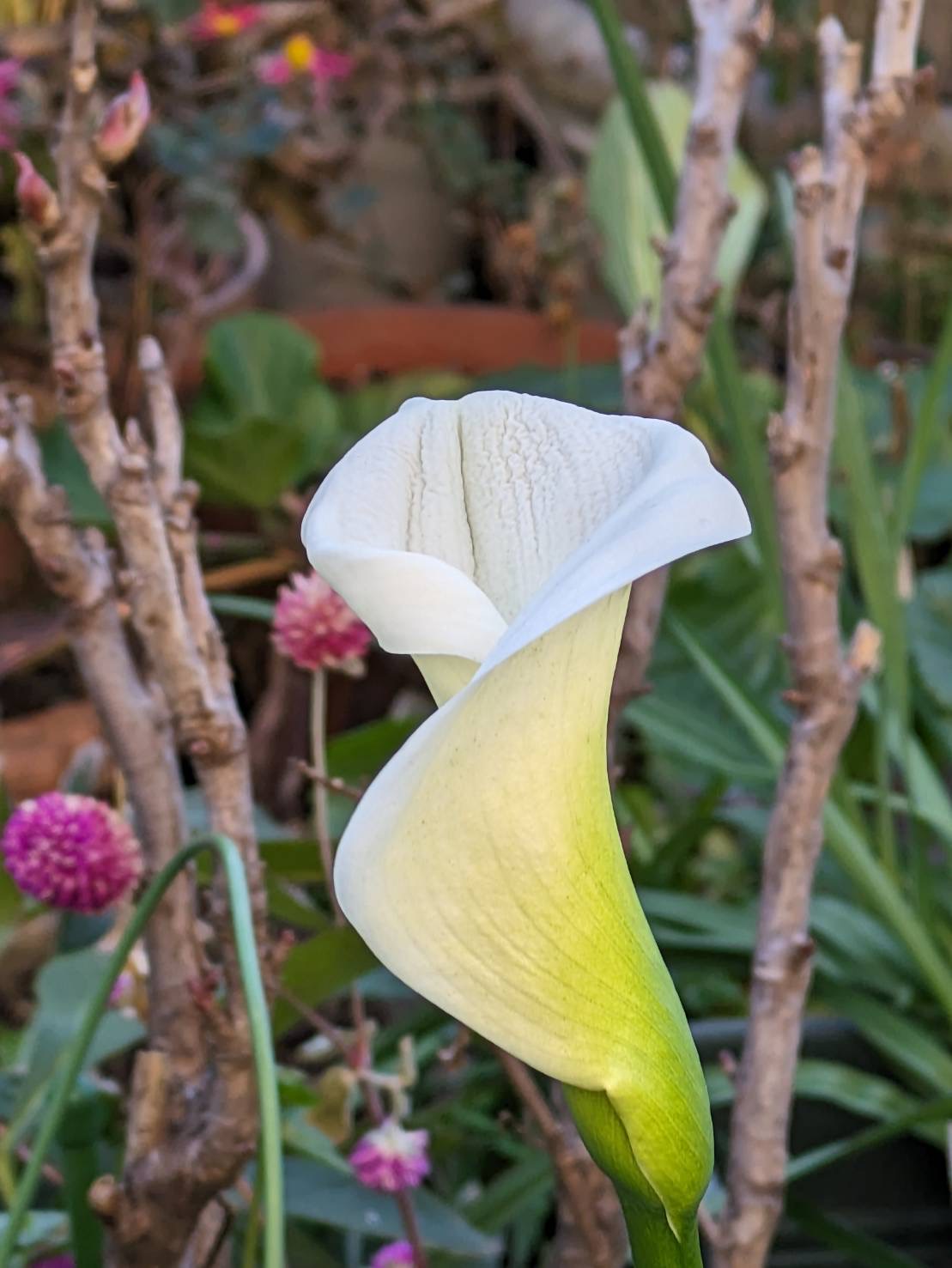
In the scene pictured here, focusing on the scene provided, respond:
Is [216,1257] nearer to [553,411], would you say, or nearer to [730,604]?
[553,411]

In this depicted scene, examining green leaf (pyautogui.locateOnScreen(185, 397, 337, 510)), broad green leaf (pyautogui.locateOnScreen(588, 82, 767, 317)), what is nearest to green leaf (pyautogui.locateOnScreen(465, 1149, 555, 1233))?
broad green leaf (pyautogui.locateOnScreen(588, 82, 767, 317))

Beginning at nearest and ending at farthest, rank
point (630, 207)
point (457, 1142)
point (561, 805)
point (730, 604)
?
point (561, 805)
point (457, 1142)
point (630, 207)
point (730, 604)

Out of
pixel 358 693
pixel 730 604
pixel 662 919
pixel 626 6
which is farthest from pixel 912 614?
pixel 626 6

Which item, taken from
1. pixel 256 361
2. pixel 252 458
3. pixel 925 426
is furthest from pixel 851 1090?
pixel 256 361

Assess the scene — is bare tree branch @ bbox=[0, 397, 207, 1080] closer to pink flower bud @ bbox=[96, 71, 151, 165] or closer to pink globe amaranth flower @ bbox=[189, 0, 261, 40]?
pink flower bud @ bbox=[96, 71, 151, 165]

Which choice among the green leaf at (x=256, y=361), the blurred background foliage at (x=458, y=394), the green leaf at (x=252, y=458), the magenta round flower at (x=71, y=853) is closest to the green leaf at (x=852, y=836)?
the blurred background foliage at (x=458, y=394)

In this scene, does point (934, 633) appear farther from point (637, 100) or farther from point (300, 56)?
point (300, 56)
